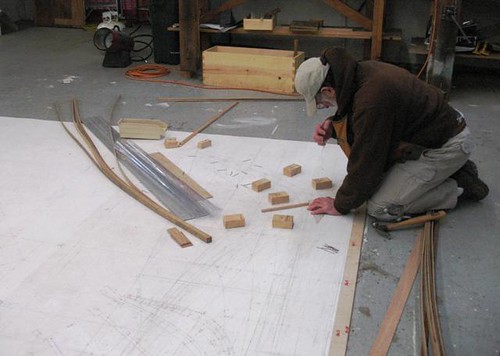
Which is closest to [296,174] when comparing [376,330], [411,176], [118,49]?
Result: [411,176]

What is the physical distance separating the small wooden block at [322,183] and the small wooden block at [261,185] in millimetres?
257

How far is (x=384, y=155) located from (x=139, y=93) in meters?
2.86

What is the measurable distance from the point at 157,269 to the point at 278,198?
825 mm

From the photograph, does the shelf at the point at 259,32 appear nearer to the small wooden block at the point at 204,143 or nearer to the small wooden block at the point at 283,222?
the small wooden block at the point at 204,143

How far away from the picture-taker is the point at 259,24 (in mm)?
5195

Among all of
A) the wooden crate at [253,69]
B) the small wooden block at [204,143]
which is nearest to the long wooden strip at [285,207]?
the small wooden block at [204,143]

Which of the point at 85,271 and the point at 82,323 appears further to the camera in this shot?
the point at 85,271

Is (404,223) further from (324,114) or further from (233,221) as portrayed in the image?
(324,114)

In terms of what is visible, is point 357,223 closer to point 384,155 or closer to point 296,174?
point 384,155

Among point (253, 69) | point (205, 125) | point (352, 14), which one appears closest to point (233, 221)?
point (205, 125)

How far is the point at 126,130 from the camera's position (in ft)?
12.7

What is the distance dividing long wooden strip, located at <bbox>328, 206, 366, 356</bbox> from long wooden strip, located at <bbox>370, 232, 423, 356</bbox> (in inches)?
4.6

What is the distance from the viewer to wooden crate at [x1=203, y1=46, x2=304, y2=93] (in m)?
4.89

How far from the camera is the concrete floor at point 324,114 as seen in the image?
2.20 metres
